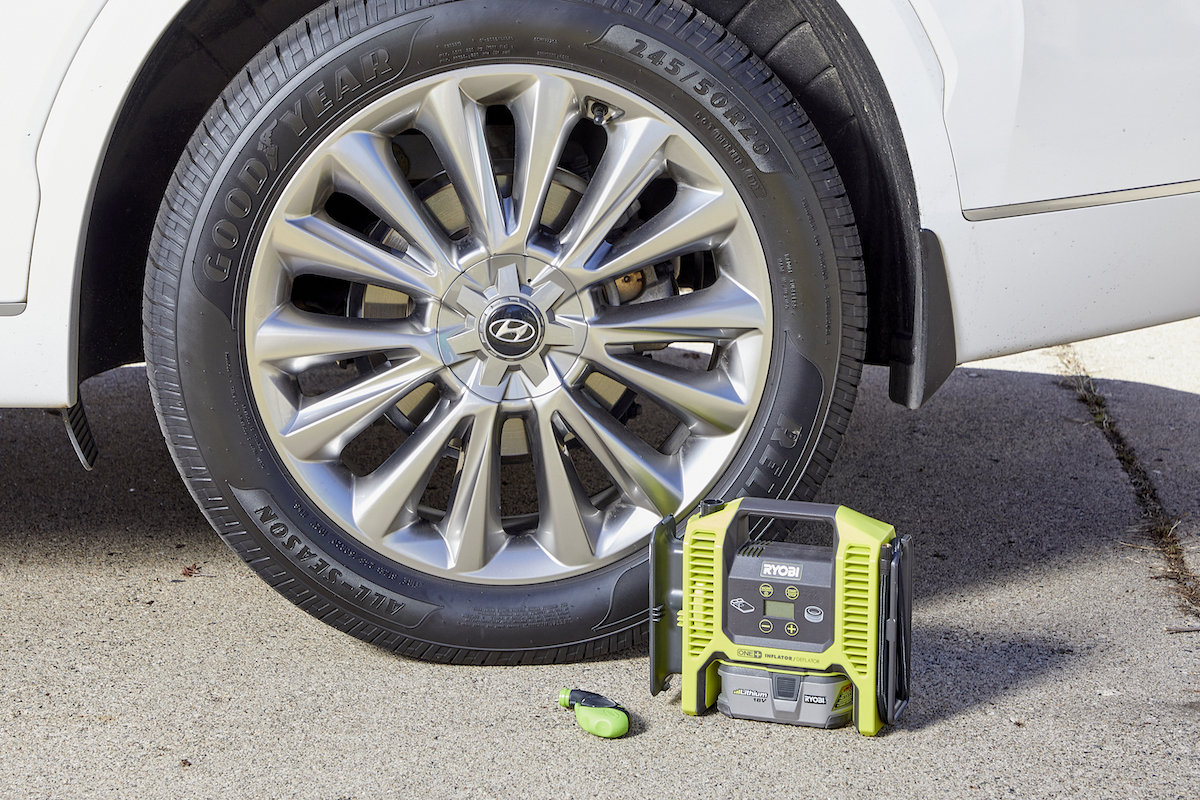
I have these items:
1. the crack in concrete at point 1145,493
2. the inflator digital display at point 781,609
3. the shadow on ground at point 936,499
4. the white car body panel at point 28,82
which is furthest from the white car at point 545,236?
the crack in concrete at point 1145,493

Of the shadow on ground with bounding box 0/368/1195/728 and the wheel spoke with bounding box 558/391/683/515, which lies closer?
the wheel spoke with bounding box 558/391/683/515

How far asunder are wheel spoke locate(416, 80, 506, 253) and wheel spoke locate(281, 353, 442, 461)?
26cm

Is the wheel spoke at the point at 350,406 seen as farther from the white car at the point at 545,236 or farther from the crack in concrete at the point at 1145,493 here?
the crack in concrete at the point at 1145,493

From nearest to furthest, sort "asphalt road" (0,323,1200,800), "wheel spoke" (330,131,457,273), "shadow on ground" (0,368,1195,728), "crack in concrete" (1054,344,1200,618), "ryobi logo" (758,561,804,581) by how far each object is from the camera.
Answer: "asphalt road" (0,323,1200,800) < "ryobi logo" (758,561,804,581) < "wheel spoke" (330,131,457,273) < "shadow on ground" (0,368,1195,728) < "crack in concrete" (1054,344,1200,618)

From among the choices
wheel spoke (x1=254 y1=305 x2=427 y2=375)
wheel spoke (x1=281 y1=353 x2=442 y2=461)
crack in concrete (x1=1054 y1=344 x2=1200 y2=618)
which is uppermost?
wheel spoke (x1=254 y1=305 x2=427 y2=375)

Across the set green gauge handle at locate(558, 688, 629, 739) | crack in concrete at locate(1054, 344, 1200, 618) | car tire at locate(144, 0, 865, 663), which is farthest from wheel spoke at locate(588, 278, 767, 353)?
crack in concrete at locate(1054, 344, 1200, 618)

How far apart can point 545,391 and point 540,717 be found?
0.56 meters

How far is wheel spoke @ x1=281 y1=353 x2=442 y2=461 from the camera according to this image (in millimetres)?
1902

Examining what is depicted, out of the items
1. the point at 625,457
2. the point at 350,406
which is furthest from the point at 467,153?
the point at 625,457

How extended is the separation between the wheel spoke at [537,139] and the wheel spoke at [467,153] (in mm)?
40

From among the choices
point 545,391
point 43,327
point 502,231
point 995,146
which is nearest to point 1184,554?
point 995,146

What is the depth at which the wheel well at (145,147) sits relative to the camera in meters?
1.90

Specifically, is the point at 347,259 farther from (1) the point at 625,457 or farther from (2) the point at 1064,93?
(2) the point at 1064,93

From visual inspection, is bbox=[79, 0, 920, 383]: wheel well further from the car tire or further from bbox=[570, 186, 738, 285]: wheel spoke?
bbox=[570, 186, 738, 285]: wheel spoke
